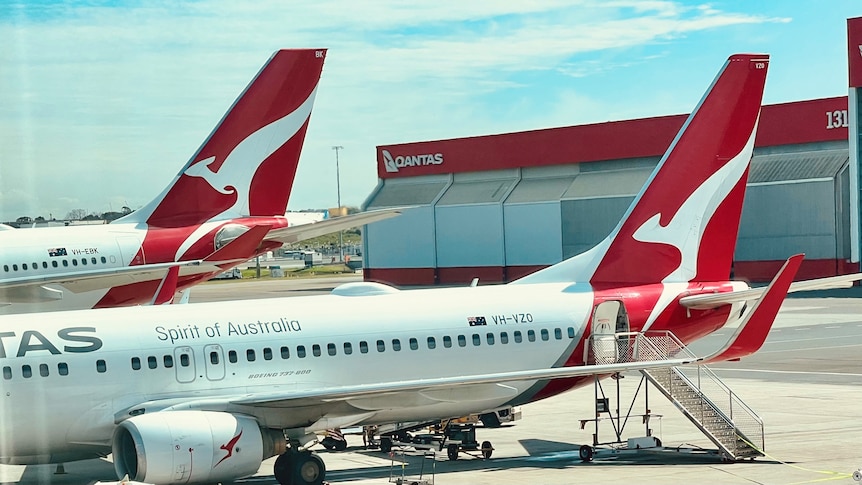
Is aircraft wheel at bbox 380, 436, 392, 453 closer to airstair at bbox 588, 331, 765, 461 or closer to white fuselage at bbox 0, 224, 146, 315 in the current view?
airstair at bbox 588, 331, 765, 461

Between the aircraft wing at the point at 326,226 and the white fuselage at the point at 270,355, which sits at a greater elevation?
the aircraft wing at the point at 326,226

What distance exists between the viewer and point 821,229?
270 feet

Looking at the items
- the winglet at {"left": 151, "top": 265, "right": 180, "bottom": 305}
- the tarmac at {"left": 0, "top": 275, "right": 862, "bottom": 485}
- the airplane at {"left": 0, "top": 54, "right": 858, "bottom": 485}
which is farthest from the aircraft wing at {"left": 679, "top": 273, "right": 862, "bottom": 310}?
the winglet at {"left": 151, "top": 265, "right": 180, "bottom": 305}

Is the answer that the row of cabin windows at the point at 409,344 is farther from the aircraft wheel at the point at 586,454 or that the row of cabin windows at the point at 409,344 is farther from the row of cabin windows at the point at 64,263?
the row of cabin windows at the point at 64,263

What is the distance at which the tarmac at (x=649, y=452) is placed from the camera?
2394 centimetres

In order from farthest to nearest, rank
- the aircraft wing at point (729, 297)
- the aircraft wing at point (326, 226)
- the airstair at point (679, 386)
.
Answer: the aircraft wing at point (326, 226), the aircraft wing at point (729, 297), the airstair at point (679, 386)

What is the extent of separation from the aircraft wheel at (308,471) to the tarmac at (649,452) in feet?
4.23

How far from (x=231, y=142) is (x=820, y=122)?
5742 cm

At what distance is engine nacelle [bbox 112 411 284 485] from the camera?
21031 mm

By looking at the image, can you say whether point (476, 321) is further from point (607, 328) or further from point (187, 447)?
point (187, 447)

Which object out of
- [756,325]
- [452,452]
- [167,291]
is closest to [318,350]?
[452,452]

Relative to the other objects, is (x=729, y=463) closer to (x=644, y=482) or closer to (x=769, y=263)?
(x=644, y=482)

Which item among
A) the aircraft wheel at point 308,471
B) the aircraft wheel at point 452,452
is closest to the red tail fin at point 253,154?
the aircraft wheel at point 452,452

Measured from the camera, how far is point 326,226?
116ft
